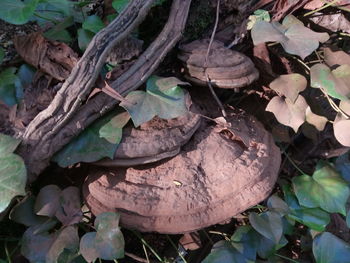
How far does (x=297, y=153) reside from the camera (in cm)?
160

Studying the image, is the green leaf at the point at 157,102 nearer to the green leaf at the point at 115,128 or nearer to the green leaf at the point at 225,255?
the green leaf at the point at 115,128

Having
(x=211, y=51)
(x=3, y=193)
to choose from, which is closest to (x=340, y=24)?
(x=211, y=51)

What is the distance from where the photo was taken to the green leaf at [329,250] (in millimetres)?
1168

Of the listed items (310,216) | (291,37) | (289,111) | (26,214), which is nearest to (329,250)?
(310,216)

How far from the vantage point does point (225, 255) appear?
3.44ft

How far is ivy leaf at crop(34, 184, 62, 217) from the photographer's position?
3.28 feet

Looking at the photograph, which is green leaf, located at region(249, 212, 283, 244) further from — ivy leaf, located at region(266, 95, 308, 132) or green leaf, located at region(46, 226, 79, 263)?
green leaf, located at region(46, 226, 79, 263)

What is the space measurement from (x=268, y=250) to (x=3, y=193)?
0.73m

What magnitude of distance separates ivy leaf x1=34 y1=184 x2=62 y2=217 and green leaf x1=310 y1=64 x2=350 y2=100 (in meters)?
0.77

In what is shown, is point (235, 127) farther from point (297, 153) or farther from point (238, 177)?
point (297, 153)

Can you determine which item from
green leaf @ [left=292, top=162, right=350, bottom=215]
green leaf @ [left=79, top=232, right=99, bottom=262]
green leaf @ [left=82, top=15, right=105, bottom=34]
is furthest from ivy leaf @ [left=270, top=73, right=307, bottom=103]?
green leaf @ [left=79, top=232, right=99, bottom=262]

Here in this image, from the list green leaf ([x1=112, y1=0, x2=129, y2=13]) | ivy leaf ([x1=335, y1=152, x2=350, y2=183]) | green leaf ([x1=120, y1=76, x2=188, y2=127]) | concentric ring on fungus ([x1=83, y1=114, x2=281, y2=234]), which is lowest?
ivy leaf ([x1=335, y1=152, x2=350, y2=183])

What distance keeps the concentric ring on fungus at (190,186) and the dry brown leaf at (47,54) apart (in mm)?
290

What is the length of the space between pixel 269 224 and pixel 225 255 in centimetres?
15
